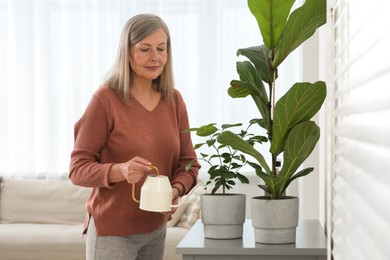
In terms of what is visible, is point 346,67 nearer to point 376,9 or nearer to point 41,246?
point 376,9

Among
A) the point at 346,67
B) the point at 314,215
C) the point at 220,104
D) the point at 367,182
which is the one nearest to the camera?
the point at 367,182

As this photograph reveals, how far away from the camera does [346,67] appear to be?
1.43 meters

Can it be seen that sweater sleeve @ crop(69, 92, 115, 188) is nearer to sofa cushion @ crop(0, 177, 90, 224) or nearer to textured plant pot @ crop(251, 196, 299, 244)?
textured plant pot @ crop(251, 196, 299, 244)

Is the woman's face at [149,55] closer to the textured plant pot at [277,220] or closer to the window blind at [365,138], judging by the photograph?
the textured plant pot at [277,220]

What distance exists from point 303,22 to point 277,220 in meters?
0.56

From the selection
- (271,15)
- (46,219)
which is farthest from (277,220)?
(46,219)

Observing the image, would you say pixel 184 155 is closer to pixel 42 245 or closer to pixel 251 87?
pixel 251 87

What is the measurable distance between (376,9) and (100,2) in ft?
15.5

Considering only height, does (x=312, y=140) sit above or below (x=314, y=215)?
above

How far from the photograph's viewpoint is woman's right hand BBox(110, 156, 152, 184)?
6.45 ft

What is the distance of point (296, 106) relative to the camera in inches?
74.1

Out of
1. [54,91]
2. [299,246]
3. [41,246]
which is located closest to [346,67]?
[299,246]

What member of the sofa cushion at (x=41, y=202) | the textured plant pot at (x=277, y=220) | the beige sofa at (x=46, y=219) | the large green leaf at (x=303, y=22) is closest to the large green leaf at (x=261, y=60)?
the large green leaf at (x=303, y=22)

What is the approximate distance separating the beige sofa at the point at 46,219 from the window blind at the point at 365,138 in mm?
3232
